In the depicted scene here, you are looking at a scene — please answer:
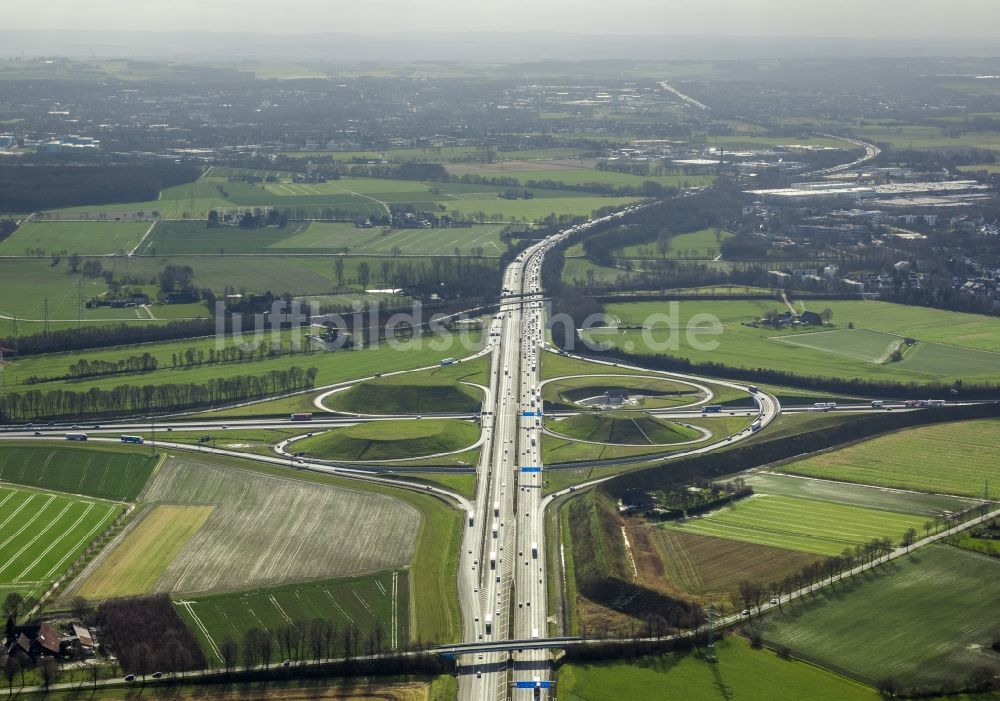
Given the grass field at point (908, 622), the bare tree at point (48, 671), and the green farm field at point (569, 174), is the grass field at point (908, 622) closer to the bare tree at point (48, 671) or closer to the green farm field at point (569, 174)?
the bare tree at point (48, 671)

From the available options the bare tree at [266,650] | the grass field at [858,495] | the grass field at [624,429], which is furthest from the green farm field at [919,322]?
the bare tree at [266,650]

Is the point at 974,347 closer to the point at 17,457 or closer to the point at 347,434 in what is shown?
the point at 347,434

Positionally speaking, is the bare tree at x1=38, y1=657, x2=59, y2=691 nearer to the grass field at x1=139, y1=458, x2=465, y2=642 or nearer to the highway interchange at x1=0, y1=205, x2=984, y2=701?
the grass field at x1=139, y1=458, x2=465, y2=642

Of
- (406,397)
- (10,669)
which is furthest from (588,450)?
(10,669)

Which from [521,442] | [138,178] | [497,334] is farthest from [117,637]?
[138,178]

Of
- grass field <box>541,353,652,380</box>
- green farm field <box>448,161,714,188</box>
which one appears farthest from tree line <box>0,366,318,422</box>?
green farm field <box>448,161,714,188</box>

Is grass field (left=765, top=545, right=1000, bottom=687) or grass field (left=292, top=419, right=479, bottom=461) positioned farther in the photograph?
grass field (left=292, top=419, right=479, bottom=461)
